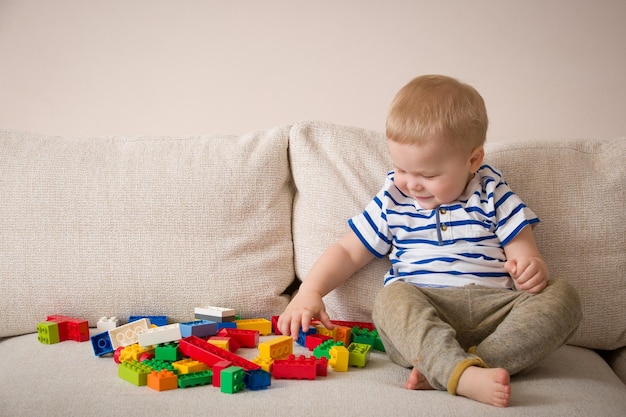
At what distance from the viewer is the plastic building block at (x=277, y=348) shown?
119 centimetres

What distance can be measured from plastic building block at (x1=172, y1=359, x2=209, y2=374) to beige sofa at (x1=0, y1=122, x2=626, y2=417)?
0.69ft

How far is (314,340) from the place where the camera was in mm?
1305

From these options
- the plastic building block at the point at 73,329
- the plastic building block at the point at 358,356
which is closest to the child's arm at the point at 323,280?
the plastic building block at the point at 358,356

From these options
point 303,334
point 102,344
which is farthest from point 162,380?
point 303,334

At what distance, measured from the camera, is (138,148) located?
1.56 meters

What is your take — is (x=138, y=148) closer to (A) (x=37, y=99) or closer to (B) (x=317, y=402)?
(A) (x=37, y=99)

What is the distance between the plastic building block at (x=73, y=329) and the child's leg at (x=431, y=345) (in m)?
0.65

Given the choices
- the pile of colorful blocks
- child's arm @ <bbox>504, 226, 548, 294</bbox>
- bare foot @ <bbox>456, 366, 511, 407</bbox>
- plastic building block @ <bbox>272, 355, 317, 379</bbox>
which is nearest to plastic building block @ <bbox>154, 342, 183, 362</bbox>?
the pile of colorful blocks

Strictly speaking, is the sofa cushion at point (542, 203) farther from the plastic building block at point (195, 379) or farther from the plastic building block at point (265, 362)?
the plastic building block at point (195, 379)

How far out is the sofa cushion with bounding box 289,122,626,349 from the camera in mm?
1412

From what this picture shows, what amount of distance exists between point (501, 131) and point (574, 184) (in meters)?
0.44

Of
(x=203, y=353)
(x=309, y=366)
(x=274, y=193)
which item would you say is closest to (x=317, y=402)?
(x=309, y=366)

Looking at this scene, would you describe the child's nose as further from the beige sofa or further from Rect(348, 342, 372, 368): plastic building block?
Rect(348, 342, 372, 368): plastic building block

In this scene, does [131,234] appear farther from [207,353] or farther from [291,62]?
[291,62]
